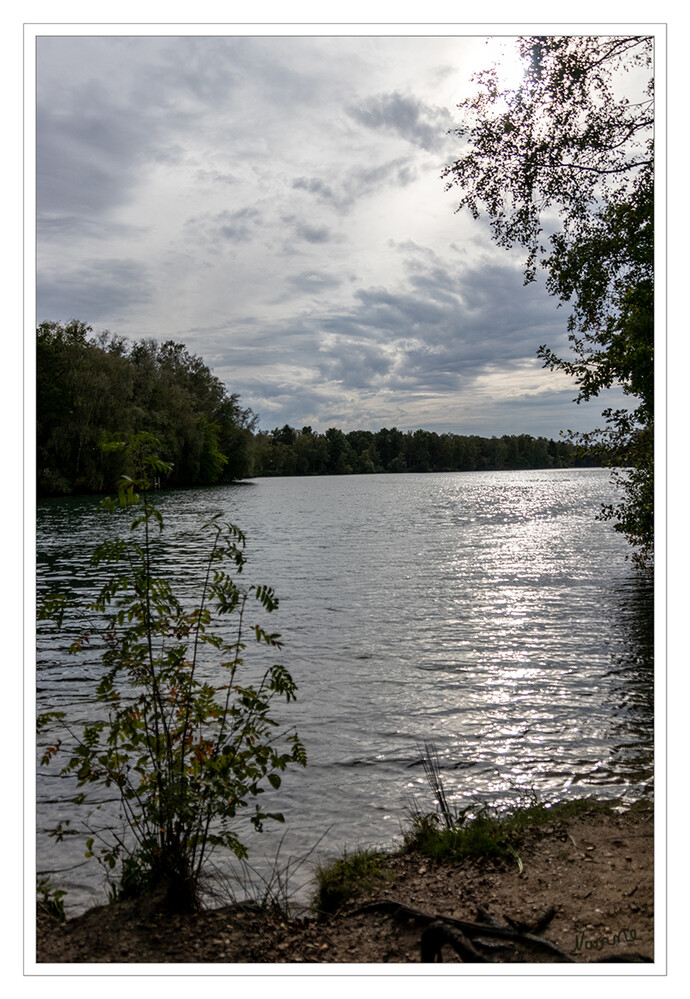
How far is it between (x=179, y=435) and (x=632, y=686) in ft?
196

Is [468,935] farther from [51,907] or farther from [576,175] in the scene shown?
[576,175]

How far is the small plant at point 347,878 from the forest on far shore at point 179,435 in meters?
3.35

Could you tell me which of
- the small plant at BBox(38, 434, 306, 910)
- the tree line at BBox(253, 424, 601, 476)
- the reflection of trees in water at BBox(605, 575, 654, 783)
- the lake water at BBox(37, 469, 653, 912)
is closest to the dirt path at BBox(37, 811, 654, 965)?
the small plant at BBox(38, 434, 306, 910)

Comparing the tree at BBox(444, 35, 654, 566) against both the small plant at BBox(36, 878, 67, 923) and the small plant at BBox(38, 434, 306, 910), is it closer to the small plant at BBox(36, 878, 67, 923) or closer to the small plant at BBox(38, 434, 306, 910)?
the small plant at BBox(38, 434, 306, 910)

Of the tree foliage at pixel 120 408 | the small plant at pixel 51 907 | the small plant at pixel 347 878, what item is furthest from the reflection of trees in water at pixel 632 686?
the tree foliage at pixel 120 408

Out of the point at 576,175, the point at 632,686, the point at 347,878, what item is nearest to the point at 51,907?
the point at 347,878

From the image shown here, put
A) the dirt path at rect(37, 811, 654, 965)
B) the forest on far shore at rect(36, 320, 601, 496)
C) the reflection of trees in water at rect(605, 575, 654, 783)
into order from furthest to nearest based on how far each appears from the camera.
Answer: the forest on far shore at rect(36, 320, 601, 496) → the reflection of trees in water at rect(605, 575, 654, 783) → the dirt path at rect(37, 811, 654, 965)

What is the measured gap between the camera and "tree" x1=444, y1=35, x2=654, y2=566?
19.9ft

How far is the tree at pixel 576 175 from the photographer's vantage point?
6.06 metres

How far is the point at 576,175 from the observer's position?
24.2 ft

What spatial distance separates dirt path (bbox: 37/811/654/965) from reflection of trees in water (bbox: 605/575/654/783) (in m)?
2.51

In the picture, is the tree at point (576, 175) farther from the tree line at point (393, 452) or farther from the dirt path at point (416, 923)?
the tree line at point (393, 452)
